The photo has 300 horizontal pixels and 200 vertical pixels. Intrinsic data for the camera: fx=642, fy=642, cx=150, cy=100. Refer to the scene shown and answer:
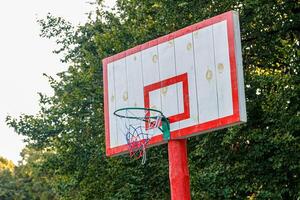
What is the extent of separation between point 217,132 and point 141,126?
4775 mm

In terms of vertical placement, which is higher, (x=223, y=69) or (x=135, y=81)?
(x=135, y=81)

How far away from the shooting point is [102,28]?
18.8 m

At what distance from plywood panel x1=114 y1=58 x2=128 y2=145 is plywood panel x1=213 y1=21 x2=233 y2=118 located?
5.91 ft

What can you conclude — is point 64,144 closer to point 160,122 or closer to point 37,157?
point 160,122

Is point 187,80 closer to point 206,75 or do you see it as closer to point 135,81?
point 206,75

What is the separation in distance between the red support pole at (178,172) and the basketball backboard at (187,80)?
0.70 feet

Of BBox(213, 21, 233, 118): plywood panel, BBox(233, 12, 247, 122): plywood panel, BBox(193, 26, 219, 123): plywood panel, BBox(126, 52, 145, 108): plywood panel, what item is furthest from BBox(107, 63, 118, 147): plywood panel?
BBox(233, 12, 247, 122): plywood panel

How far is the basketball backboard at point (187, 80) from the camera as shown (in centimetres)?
819

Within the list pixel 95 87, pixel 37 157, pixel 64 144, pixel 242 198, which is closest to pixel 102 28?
pixel 95 87

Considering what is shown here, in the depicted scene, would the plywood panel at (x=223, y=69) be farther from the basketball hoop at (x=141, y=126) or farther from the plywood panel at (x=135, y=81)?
the plywood panel at (x=135, y=81)

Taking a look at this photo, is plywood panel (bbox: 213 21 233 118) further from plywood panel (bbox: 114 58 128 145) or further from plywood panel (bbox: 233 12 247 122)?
plywood panel (bbox: 114 58 128 145)

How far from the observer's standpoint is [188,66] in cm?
871

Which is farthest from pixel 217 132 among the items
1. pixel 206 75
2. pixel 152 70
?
pixel 206 75

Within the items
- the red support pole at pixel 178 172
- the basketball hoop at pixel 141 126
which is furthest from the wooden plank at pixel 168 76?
the red support pole at pixel 178 172
